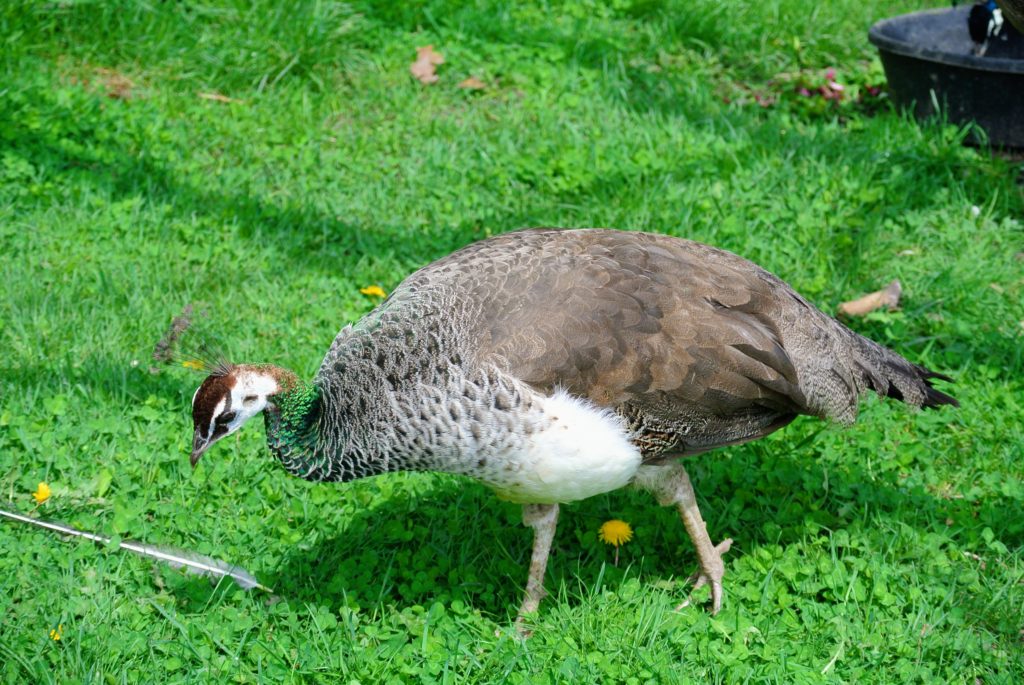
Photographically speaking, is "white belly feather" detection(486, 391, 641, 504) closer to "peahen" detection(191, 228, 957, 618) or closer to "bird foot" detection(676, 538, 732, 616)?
"peahen" detection(191, 228, 957, 618)

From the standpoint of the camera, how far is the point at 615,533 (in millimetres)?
3885

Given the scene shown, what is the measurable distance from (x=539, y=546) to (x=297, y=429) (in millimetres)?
877

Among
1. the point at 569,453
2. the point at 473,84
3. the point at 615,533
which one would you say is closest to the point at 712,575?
the point at 615,533

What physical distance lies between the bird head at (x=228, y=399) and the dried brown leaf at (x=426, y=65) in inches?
132

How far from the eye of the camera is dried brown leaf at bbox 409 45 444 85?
6.49m

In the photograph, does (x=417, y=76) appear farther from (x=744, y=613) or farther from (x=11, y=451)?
(x=744, y=613)

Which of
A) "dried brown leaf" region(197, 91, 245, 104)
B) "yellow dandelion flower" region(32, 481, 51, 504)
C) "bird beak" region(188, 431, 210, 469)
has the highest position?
"bird beak" region(188, 431, 210, 469)

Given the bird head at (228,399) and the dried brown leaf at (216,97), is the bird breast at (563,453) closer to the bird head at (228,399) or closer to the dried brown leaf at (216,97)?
the bird head at (228,399)

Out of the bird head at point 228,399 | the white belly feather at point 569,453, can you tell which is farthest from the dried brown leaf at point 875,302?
the bird head at point 228,399

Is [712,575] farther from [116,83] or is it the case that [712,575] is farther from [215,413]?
[116,83]

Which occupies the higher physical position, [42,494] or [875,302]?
[875,302]

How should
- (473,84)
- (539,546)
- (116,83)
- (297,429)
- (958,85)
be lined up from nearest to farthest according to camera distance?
(297,429)
(539,546)
(958,85)
(116,83)
(473,84)

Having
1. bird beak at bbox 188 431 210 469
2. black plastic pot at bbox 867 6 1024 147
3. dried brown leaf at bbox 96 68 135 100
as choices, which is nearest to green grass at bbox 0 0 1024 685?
dried brown leaf at bbox 96 68 135 100

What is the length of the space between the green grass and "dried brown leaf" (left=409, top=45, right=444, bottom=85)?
0.26ft
